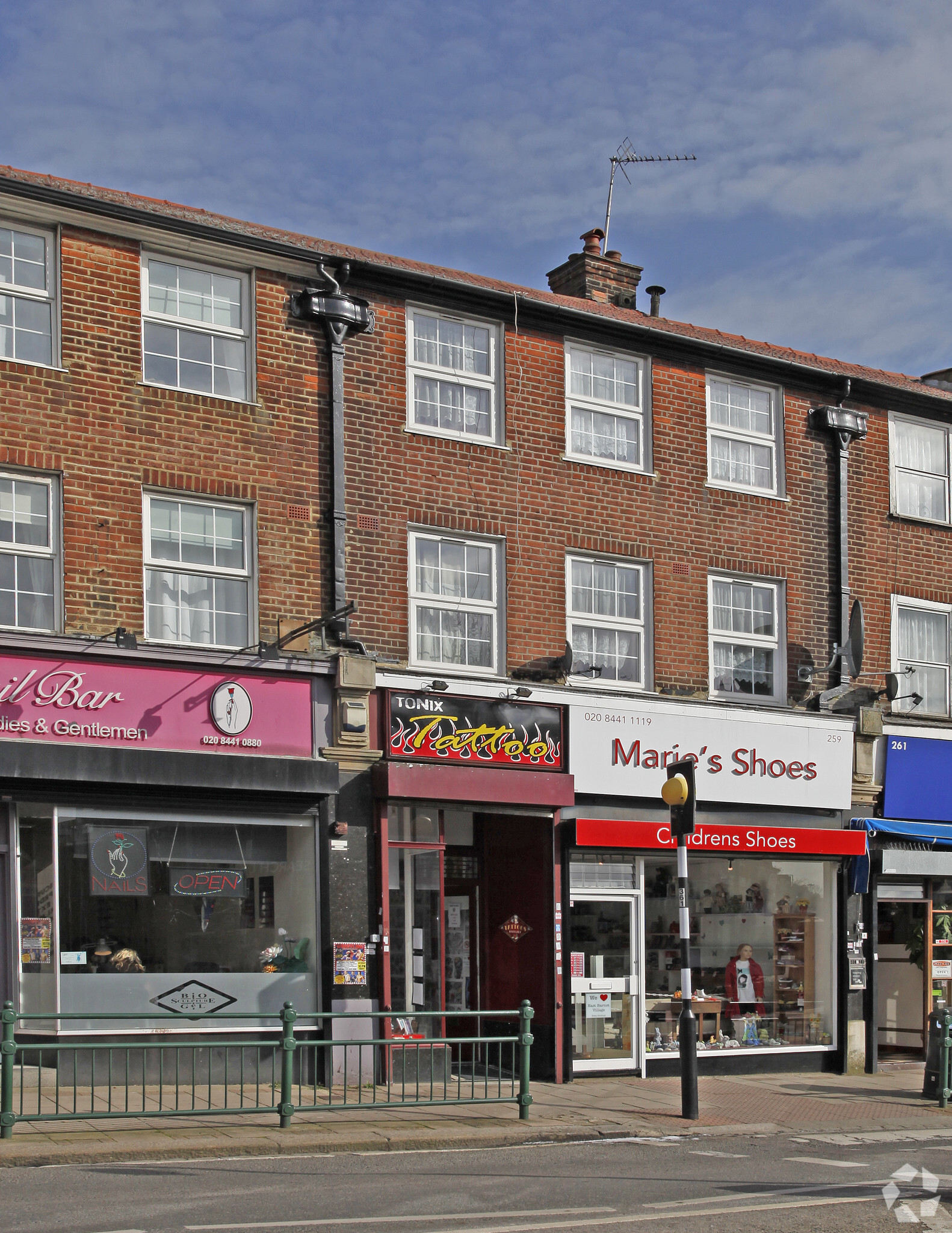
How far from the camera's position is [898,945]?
21484mm

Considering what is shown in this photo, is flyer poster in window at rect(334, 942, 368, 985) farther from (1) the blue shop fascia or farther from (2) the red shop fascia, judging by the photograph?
(1) the blue shop fascia

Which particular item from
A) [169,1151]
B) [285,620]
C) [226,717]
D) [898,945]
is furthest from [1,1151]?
[898,945]

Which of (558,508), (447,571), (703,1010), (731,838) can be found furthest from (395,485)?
(703,1010)

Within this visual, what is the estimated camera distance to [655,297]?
23.0m

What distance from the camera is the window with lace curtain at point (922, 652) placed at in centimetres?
2203

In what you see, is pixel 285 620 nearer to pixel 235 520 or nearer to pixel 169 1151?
pixel 235 520

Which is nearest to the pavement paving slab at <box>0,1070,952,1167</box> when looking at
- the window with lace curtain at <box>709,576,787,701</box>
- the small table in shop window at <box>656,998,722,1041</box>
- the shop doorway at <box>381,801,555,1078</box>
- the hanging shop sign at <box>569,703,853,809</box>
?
the small table in shop window at <box>656,998,722,1041</box>

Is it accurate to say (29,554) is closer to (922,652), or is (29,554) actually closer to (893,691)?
(893,691)

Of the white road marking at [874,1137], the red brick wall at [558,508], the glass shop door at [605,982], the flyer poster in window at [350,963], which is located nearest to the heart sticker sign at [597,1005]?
the glass shop door at [605,982]

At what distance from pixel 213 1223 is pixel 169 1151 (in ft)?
9.43

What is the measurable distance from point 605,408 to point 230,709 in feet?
22.1

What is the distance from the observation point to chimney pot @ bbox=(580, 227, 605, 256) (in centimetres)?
2266

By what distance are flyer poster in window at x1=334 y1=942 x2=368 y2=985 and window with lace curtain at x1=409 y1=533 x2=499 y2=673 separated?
3348 millimetres

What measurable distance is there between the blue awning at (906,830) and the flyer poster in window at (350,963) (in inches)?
295
